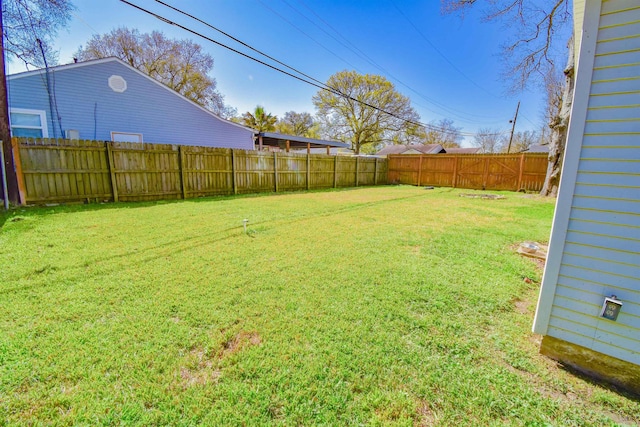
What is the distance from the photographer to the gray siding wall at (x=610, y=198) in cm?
165

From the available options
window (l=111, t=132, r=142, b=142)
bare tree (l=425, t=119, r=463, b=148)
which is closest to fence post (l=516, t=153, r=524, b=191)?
window (l=111, t=132, r=142, b=142)

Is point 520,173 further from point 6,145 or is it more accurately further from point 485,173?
point 6,145

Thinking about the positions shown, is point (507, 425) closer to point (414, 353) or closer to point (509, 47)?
point (414, 353)

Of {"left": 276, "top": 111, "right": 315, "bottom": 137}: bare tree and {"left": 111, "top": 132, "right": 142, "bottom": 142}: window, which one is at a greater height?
{"left": 276, "top": 111, "right": 315, "bottom": 137}: bare tree

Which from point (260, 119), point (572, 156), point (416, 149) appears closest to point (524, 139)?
point (416, 149)

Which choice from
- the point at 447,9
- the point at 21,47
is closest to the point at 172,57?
the point at 21,47

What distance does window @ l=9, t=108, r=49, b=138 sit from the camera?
344 inches

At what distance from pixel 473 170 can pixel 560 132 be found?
15.8 feet

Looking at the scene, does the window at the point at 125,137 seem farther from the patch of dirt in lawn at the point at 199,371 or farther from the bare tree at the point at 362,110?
the bare tree at the point at 362,110

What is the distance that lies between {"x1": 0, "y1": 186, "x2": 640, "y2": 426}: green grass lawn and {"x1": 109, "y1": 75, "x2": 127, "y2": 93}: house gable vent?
8.32 metres

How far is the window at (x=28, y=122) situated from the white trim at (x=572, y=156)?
13.6 meters

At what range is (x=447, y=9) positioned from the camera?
33.1ft

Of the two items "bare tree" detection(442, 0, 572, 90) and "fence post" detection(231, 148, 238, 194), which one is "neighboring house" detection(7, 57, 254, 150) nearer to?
Answer: "fence post" detection(231, 148, 238, 194)

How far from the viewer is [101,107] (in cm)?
1009
